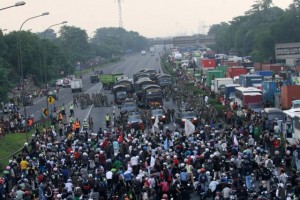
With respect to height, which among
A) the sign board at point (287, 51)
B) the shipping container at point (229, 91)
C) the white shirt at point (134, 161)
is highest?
the sign board at point (287, 51)

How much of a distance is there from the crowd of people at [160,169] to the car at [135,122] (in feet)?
23.8

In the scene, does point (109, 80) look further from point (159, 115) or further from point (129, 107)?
point (159, 115)

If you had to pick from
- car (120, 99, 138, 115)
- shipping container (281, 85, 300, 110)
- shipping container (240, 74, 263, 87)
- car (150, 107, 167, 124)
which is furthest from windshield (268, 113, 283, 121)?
shipping container (240, 74, 263, 87)

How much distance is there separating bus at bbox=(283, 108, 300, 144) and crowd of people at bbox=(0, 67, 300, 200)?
5.09 feet

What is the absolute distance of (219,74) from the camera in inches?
3046

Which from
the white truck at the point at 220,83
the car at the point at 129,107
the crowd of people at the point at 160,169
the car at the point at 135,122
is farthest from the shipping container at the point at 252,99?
the crowd of people at the point at 160,169

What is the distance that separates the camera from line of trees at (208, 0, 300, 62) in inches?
4732

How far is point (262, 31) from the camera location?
134125mm

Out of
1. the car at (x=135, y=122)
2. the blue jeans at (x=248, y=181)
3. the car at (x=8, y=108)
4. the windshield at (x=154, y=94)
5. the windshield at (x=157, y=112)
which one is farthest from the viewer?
the car at (x=8, y=108)

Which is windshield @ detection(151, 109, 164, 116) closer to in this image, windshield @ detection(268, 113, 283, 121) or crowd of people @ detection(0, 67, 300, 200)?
windshield @ detection(268, 113, 283, 121)

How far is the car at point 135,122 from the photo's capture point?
140 ft

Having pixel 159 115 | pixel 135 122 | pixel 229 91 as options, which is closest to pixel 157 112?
pixel 159 115

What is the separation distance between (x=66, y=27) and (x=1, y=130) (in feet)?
480

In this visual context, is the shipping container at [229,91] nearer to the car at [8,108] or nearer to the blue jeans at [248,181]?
the car at [8,108]
